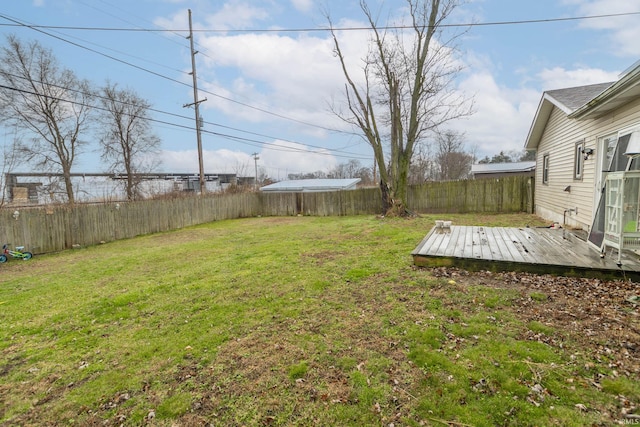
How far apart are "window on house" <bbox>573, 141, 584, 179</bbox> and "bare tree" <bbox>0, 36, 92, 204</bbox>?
1741cm

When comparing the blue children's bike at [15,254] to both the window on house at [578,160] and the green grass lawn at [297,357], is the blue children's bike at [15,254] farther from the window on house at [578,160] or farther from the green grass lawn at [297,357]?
the window on house at [578,160]

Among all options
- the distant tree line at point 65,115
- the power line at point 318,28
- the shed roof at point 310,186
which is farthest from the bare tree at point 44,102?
the shed roof at point 310,186

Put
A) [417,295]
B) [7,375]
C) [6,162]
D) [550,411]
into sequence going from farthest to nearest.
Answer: [6,162]
[417,295]
[7,375]
[550,411]

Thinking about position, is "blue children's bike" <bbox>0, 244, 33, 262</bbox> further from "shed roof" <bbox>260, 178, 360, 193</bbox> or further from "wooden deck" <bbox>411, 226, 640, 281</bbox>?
"shed roof" <bbox>260, 178, 360, 193</bbox>

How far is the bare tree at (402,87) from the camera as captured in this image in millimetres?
11492

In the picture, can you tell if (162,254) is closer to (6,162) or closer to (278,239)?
(278,239)

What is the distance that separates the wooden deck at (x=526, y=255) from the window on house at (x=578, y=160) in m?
2.06

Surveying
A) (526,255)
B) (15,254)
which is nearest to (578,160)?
(526,255)

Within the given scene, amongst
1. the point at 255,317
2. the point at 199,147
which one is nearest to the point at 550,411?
the point at 255,317

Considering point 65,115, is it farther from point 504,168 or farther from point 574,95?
point 504,168

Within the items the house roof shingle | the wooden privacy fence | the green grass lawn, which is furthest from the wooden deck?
the wooden privacy fence

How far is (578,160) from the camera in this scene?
24.0 ft

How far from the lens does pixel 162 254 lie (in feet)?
24.6

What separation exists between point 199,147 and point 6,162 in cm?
792
